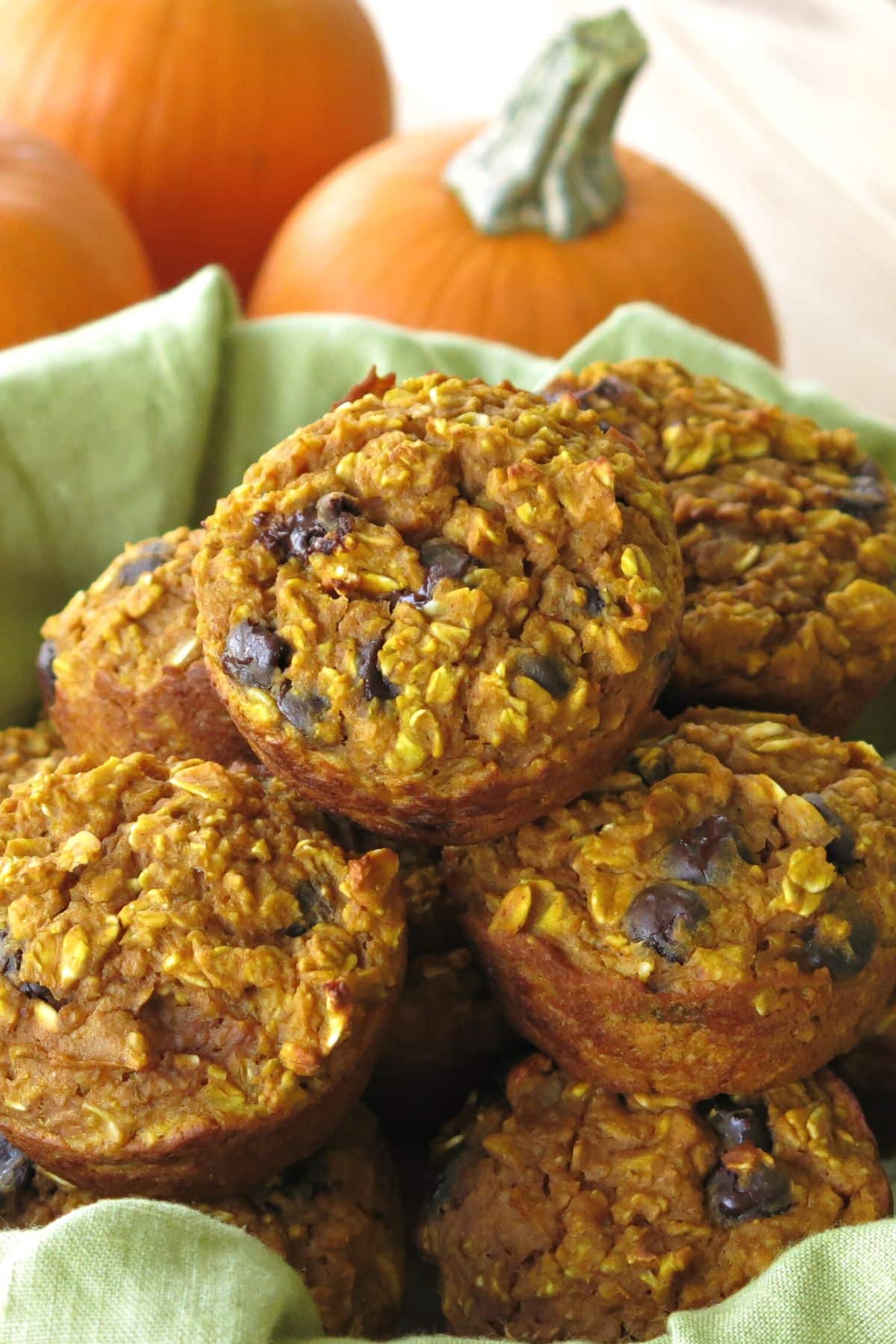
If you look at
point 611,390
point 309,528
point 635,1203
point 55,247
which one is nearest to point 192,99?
point 55,247

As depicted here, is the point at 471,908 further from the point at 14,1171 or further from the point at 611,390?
the point at 611,390

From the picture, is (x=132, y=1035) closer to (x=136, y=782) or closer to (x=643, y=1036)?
(x=136, y=782)

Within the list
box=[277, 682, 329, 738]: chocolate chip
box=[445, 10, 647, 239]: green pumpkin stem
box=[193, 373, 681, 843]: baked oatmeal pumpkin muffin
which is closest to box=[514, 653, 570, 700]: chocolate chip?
box=[193, 373, 681, 843]: baked oatmeal pumpkin muffin

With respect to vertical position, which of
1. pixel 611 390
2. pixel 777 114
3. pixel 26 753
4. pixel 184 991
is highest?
pixel 611 390

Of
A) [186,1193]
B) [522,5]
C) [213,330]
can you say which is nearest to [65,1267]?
[186,1193]

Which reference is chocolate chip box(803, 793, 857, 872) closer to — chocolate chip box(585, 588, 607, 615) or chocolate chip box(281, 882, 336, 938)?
chocolate chip box(585, 588, 607, 615)

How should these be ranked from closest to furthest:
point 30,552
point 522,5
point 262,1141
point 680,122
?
point 262,1141 < point 30,552 < point 680,122 < point 522,5
